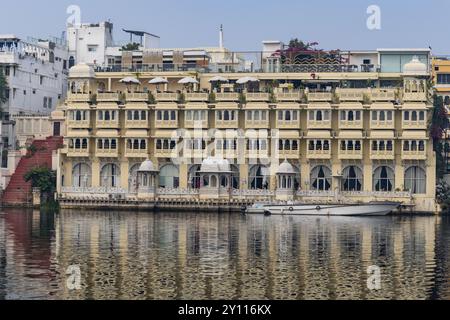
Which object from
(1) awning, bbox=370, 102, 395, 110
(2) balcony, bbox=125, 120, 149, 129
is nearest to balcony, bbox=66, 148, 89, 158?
(2) balcony, bbox=125, 120, 149, 129

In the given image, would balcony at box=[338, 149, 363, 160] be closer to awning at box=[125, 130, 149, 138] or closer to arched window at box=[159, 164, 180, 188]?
arched window at box=[159, 164, 180, 188]

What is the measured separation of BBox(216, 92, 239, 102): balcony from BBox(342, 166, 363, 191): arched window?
1374 cm

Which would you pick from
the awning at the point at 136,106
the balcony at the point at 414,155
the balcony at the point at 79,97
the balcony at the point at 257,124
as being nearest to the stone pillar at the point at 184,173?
the awning at the point at 136,106

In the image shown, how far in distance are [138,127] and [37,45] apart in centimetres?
2791

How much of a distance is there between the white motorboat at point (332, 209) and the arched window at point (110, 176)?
19.6 meters

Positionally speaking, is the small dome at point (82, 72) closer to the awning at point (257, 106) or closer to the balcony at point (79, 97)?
the balcony at point (79, 97)

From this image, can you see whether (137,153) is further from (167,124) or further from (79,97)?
(79,97)

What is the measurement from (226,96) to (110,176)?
15.2 meters

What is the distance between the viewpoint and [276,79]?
117125 mm

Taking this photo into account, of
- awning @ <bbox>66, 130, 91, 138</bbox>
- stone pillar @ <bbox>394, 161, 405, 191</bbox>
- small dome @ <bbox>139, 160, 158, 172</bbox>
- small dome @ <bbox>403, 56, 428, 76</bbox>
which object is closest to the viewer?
stone pillar @ <bbox>394, 161, 405, 191</bbox>

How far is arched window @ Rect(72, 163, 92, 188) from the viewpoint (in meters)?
116

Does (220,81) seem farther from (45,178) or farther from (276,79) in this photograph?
(45,178)

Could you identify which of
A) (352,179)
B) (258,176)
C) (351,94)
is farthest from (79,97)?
(352,179)
